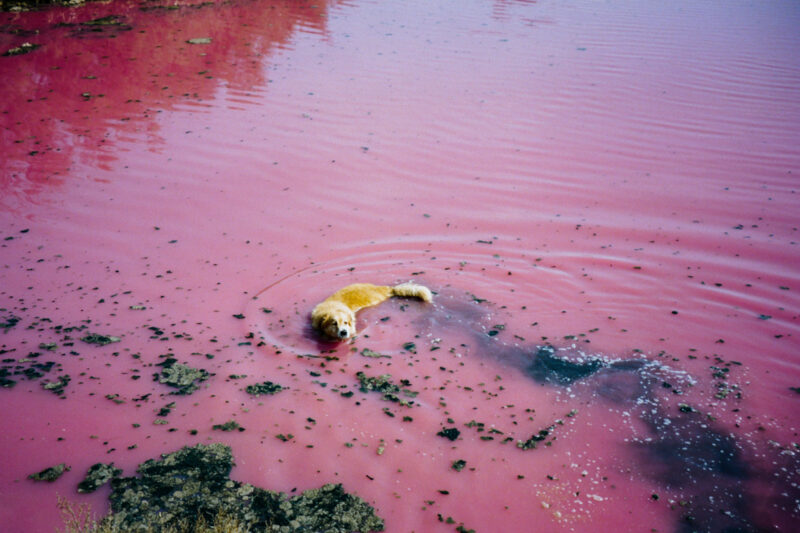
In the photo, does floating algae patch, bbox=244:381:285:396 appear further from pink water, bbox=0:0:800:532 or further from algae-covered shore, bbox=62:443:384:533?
algae-covered shore, bbox=62:443:384:533

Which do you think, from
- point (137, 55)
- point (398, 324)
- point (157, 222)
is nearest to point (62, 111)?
point (137, 55)

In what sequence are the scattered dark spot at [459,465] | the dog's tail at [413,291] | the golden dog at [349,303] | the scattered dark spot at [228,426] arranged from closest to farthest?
the scattered dark spot at [459,465] < the scattered dark spot at [228,426] < the golden dog at [349,303] < the dog's tail at [413,291]

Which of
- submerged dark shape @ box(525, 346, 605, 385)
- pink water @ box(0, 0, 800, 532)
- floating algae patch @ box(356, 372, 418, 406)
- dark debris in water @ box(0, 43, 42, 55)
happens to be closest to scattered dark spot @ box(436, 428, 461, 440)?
pink water @ box(0, 0, 800, 532)

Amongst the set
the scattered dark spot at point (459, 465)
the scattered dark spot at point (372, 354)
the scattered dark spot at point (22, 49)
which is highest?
the scattered dark spot at point (22, 49)

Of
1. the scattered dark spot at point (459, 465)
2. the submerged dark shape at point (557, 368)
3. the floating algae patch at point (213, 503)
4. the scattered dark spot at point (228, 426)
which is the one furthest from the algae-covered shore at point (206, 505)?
the submerged dark shape at point (557, 368)

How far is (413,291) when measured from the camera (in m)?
5.50

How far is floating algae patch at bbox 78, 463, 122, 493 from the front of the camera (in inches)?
139

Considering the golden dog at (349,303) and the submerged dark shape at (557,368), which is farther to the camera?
the golden dog at (349,303)

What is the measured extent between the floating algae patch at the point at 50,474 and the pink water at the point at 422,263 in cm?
6

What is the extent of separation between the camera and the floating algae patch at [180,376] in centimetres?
440

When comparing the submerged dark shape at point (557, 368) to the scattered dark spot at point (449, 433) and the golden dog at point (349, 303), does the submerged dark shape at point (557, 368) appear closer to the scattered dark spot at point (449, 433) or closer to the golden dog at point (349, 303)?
the scattered dark spot at point (449, 433)

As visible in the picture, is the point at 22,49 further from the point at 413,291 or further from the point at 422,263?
the point at 413,291

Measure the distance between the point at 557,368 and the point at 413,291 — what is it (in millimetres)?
1426

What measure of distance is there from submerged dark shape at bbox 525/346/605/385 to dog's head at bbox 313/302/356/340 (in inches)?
57.2
